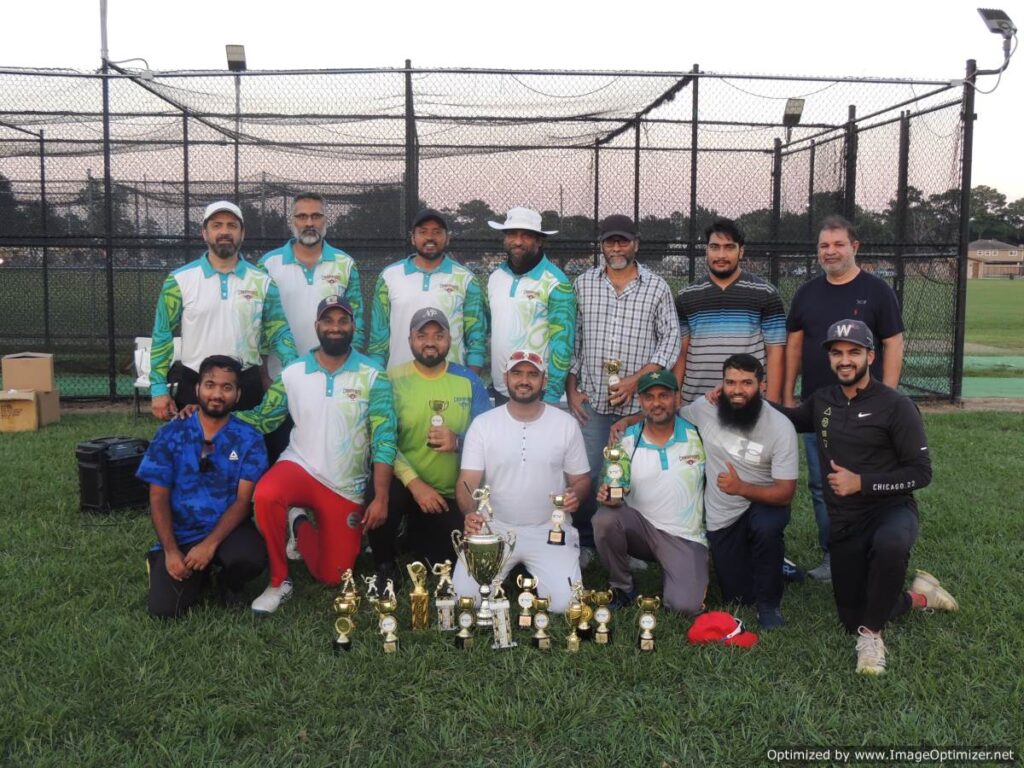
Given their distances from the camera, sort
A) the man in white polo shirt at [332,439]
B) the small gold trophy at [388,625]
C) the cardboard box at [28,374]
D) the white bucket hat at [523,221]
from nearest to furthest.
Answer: the small gold trophy at [388,625], the man in white polo shirt at [332,439], the white bucket hat at [523,221], the cardboard box at [28,374]

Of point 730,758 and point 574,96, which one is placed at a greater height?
point 574,96

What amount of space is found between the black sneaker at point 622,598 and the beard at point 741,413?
1006mm

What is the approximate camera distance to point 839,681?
361cm

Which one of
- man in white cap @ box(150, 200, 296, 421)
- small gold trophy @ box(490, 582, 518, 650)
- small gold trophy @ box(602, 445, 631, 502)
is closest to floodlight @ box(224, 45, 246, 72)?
man in white cap @ box(150, 200, 296, 421)

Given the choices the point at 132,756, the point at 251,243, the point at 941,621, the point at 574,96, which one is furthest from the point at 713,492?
the point at 251,243

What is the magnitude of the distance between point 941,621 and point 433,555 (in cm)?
269

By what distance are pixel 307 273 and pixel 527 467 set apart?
1.90 m

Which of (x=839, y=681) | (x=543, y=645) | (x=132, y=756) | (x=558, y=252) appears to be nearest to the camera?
(x=132, y=756)

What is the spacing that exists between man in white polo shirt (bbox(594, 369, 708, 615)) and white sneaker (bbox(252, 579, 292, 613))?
1.62m

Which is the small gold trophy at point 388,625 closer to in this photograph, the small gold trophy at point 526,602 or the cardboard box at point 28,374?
the small gold trophy at point 526,602

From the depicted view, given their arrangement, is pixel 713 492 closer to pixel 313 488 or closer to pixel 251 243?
pixel 313 488

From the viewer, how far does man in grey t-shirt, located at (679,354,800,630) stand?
4367mm

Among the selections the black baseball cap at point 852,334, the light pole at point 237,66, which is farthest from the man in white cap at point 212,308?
the light pole at point 237,66

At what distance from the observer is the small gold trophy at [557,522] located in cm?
432
